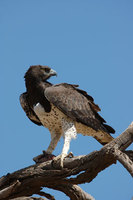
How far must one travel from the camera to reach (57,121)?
1042 cm

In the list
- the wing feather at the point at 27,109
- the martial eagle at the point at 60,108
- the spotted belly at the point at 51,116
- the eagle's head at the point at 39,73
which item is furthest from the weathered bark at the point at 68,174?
the eagle's head at the point at 39,73

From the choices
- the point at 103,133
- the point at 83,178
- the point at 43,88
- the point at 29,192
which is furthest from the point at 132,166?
the point at 43,88

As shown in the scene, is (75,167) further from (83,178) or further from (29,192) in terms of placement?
(29,192)

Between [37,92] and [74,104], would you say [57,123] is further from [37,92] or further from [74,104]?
[37,92]

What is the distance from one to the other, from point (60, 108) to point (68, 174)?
2.01 m

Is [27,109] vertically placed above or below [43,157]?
above

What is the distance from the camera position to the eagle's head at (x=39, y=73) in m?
10.8

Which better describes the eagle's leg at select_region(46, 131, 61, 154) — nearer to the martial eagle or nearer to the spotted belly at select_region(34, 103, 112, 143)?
the martial eagle

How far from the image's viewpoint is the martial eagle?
10016 mm

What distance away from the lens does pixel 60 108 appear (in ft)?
32.7

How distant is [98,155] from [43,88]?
3.36 meters

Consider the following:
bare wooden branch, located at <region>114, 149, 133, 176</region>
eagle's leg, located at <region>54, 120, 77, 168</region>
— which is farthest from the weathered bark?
eagle's leg, located at <region>54, 120, 77, 168</region>

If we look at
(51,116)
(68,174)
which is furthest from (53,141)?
(68,174)

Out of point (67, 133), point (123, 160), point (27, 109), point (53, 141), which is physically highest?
point (27, 109)
